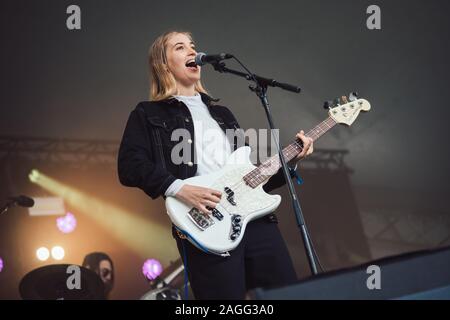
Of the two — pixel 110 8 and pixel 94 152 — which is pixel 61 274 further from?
pixel 94 152

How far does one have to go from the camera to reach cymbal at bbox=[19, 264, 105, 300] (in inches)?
129

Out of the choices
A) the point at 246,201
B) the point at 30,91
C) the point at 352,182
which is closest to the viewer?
the point at 246,201

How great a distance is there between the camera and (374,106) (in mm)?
5934

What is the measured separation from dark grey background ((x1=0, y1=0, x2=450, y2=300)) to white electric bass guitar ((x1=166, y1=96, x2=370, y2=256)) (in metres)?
3.57

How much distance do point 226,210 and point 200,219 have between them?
13 cm

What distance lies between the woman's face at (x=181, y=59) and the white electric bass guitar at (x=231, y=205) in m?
0.50

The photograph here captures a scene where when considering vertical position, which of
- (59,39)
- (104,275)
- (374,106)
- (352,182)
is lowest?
(104,275)

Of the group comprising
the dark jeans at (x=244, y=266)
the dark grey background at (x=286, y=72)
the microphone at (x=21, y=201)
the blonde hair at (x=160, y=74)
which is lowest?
the dark jeans at (x=244, y=266)

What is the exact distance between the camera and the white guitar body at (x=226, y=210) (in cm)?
177

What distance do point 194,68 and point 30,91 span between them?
4.32 m

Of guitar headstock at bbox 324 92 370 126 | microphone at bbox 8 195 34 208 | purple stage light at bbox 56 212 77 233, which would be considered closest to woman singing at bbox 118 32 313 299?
guitar headstock at bbox 324 92 370 126

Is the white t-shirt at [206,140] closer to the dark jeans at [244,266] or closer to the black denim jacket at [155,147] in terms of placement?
the black denim jacket at [155,147]

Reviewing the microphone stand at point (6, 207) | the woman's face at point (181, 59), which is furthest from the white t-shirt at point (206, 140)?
the microphone stand at point (6, 207)

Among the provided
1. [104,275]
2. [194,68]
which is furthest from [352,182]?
[194,68]
